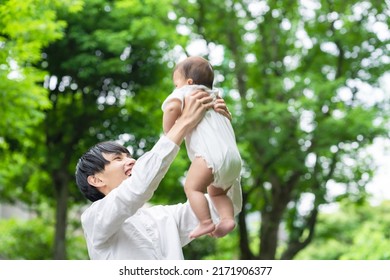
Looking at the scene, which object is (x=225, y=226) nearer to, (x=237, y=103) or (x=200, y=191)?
(x=200, y=191)

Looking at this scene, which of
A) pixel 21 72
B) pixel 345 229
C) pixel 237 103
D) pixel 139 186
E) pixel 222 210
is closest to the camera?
pixel 139 186

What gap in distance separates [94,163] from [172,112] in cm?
29

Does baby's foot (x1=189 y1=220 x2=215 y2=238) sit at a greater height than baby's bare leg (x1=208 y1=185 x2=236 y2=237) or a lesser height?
lesser

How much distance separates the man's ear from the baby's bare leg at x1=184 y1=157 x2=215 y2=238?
10.7 inches

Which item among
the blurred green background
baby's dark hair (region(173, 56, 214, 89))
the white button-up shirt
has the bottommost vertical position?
the blurred green background

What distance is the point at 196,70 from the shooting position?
1.77 meters

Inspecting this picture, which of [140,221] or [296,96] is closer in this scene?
[140,221]

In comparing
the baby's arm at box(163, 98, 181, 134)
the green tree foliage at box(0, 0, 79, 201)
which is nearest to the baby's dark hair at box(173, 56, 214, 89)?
the baby's arm at box(163, 98, 181, 134)

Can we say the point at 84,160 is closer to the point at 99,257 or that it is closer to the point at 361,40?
the point at 99,257

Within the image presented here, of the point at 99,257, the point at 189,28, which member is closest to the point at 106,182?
the point at 99,257

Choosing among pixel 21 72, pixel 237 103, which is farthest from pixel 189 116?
pixel 237 103

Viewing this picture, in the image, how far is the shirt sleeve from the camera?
1.61m

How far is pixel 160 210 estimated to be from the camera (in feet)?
6.51

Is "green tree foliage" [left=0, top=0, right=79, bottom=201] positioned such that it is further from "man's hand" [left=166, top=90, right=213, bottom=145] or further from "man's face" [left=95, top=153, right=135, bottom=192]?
"man's hand" [left=166, top=90, right=213, bottom=145]
